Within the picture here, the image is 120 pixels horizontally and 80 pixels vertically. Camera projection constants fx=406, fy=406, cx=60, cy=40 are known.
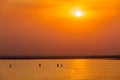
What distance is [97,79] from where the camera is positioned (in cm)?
2159

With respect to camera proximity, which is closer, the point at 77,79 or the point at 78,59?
the point at 77,79

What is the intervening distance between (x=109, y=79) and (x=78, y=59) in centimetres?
3408

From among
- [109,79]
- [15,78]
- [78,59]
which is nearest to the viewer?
[109,79]

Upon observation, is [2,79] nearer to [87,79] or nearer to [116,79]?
[87,79]

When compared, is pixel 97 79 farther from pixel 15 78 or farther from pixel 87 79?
pixel 15 78

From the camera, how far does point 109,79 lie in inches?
816

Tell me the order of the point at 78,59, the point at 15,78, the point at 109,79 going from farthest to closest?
the point at 78,59 < the point at 15,78 < the point at 109,79

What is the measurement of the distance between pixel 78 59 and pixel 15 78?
33120mm

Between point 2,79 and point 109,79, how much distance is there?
5521 millimetres

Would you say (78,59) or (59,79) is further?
(78,59)

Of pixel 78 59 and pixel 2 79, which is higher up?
pixel 78 59

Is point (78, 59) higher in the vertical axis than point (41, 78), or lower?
higher

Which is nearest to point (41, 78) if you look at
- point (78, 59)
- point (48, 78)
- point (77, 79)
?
point (48, 78)

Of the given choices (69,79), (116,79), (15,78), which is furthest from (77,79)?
(15,78)
